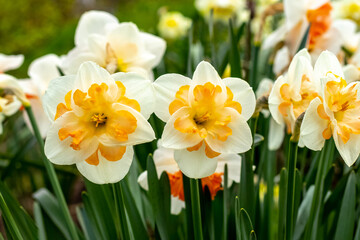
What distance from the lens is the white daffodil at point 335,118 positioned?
72 cm

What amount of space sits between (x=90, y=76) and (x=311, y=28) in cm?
83

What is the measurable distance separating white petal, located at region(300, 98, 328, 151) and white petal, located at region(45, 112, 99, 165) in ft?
1.08

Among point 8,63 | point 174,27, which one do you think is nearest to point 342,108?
point 8,63

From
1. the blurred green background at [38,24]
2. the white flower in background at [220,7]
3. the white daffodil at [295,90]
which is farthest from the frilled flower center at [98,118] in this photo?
the blurred green background at [38,24]

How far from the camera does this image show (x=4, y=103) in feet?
3.35

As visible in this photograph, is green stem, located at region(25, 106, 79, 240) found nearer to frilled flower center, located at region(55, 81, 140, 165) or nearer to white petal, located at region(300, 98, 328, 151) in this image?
frilled flower center, located at region(55, 81, 140, 165)

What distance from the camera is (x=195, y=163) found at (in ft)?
2.42

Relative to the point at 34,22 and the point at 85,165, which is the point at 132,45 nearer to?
the point at 85,165

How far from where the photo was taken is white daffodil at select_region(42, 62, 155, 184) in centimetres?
69

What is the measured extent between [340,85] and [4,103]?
28.0 inches

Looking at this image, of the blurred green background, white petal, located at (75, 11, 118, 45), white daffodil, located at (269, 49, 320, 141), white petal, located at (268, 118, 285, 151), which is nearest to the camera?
white daffodil, located at (269, 49, 320, 141)

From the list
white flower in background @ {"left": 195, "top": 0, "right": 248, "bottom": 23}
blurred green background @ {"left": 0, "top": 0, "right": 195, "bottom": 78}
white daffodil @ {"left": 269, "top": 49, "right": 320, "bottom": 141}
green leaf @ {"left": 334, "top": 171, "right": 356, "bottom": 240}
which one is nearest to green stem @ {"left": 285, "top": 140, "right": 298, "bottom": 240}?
white daffodil @ {"left": 269, "top": 49, "right": 320, "bottom": 141}

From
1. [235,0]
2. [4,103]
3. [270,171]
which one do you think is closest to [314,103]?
[270,171]

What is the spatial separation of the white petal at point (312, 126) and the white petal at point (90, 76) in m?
0.31
